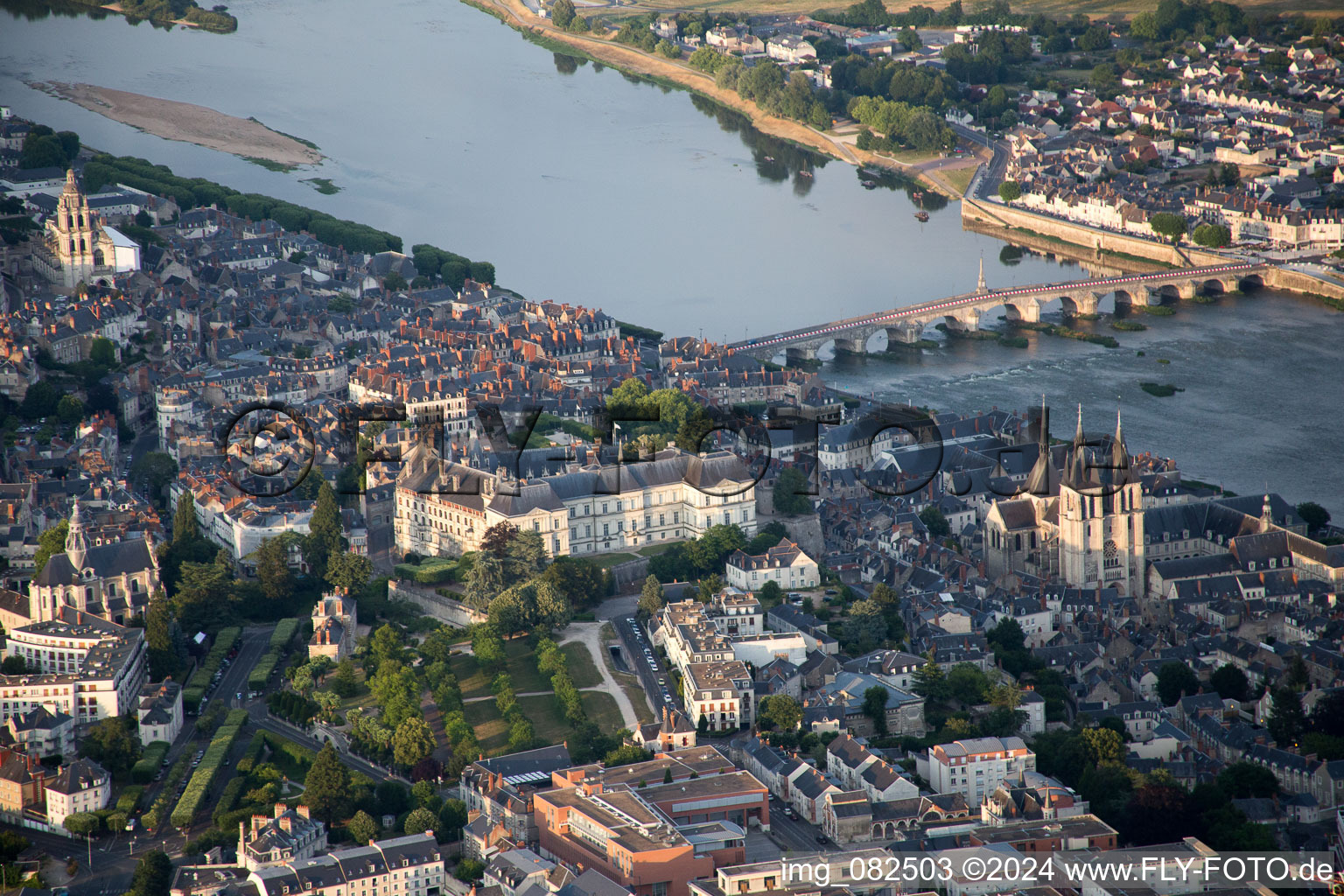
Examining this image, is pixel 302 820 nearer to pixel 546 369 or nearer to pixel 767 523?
pixel 767 523

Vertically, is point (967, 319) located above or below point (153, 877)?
above

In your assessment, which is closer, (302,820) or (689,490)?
(302,820)

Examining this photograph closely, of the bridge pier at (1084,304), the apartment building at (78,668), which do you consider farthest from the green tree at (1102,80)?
the apartment building at (78,668)

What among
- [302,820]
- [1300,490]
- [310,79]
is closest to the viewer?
[302,820]

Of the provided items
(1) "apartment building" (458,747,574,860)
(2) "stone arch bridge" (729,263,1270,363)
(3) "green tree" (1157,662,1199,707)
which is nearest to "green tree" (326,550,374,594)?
(1) "apartment building" (458,747,574,860)

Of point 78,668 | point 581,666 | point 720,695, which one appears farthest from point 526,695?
point 78,668

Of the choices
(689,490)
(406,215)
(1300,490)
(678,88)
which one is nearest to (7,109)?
(406,215)

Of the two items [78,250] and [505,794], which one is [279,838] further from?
[78,250]
